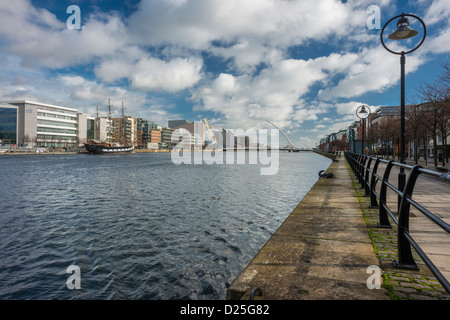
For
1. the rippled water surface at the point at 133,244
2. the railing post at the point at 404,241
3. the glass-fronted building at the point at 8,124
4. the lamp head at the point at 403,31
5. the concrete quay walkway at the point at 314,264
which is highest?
the glass-fronted building at the point at 8,124

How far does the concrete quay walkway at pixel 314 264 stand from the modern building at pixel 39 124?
13017 centimetres

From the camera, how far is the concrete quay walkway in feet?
10.5

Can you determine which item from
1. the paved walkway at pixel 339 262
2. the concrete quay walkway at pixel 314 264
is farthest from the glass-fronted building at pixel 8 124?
the concrete quay walkway at pixel 314 264

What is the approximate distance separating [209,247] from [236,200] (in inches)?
295

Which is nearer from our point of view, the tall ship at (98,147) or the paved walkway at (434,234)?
the paved walkway at (434,234)

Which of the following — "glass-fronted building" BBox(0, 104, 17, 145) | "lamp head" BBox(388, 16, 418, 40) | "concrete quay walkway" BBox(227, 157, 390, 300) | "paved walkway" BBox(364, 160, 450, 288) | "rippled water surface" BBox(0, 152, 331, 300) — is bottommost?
"rippled water surface" BBox(0, 152, 331, 300)

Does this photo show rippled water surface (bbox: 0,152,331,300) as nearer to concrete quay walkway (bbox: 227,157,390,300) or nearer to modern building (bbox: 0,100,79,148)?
concrete quay walkway (bbox: 227,157,390,300)

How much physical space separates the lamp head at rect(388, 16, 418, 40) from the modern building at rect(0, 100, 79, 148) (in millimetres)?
129926

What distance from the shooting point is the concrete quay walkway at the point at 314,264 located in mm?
3197

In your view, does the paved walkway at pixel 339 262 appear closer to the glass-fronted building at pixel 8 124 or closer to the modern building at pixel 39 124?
the modern building at pixel 39 124

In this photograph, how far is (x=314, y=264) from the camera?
4.00 metres

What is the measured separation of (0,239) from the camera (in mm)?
8906

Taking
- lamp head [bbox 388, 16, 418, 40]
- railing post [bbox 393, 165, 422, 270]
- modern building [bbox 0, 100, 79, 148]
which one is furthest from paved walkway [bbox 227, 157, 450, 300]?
modern building [bbox 0, 100, 79, 148]
